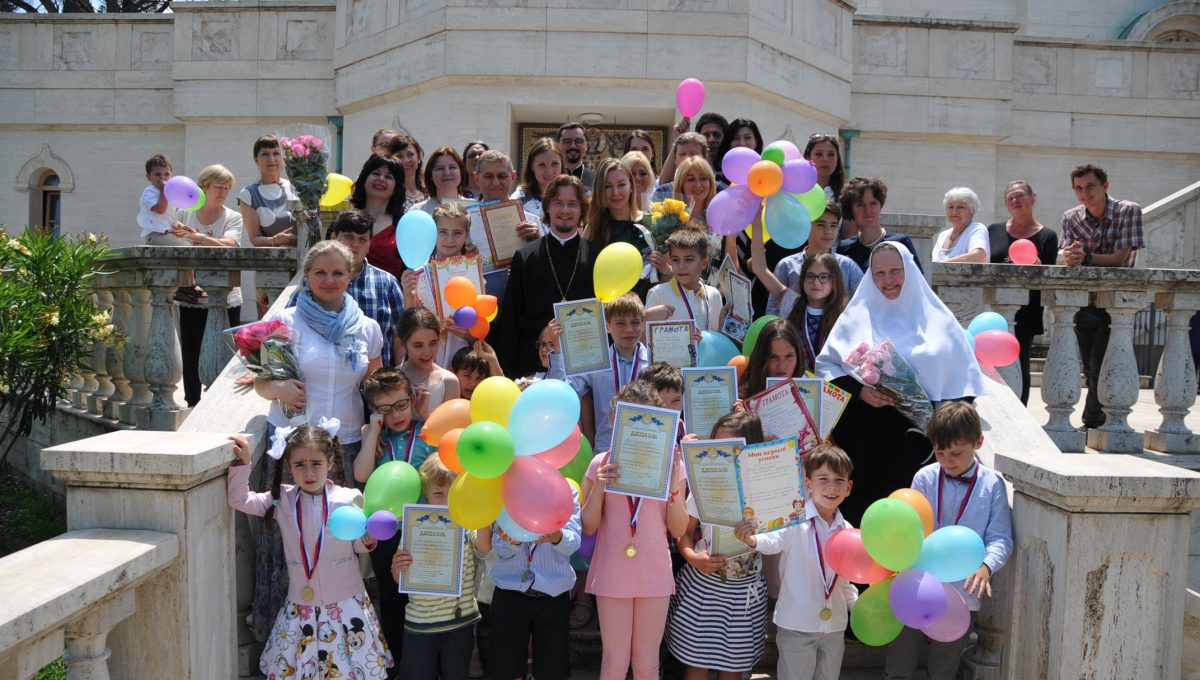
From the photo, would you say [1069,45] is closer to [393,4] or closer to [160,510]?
[393,4]

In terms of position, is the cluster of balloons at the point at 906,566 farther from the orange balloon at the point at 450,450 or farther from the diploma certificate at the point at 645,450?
the orange balloon at the point at 450,450

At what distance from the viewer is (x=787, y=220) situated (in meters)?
5.44

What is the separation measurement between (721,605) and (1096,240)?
4.99 meters

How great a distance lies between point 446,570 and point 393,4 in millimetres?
12087

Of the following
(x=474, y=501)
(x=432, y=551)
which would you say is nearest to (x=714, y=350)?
(x=474, y=501)

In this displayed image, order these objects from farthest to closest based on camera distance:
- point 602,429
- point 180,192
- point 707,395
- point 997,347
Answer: point 180,192 → point 997,347 → point 602,429 → point 707,395

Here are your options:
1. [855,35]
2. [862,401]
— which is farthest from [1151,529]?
[855,35]

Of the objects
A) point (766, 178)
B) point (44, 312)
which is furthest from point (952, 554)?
point (44, 312)

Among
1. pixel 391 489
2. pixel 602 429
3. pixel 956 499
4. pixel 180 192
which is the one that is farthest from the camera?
pixel 180 192

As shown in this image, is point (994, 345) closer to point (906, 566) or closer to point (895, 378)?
point (895, 378)

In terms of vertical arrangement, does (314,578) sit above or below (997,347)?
below

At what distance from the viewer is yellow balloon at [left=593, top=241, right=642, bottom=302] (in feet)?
16.7

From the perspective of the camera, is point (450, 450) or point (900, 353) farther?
point (900, 353)

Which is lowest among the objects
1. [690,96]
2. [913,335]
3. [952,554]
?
[952,554]
